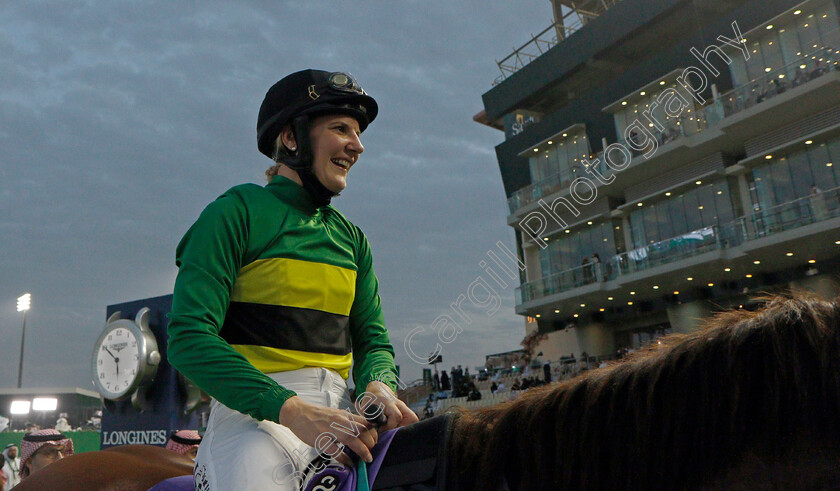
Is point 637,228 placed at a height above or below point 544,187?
below

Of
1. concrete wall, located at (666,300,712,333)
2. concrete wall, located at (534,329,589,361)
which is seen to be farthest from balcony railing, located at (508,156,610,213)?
concrete wall, located at (534,329,589,361)

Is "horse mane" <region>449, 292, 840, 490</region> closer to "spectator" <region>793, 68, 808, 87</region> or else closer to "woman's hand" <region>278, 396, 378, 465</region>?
"woman's hand" <region>278, 396, 378, 465</region>

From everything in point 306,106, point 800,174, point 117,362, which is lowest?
point 117,362

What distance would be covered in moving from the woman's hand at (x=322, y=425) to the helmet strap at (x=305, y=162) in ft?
1.90

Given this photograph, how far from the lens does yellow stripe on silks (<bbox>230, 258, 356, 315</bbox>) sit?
1404 millimetres

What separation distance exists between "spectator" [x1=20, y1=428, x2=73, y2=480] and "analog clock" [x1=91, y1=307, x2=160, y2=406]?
1803 mm

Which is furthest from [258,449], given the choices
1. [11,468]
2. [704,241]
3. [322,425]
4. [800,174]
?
[800,174]

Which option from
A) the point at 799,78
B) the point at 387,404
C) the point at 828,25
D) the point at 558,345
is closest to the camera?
the point at 387,404

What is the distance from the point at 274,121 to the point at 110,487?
1.24m

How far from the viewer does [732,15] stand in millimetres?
20609

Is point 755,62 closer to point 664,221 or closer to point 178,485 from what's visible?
point 664,221

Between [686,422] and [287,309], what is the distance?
2.80 ft

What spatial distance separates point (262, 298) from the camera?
1.40m

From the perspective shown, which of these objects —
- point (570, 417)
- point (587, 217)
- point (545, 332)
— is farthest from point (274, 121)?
point (545, 332)
